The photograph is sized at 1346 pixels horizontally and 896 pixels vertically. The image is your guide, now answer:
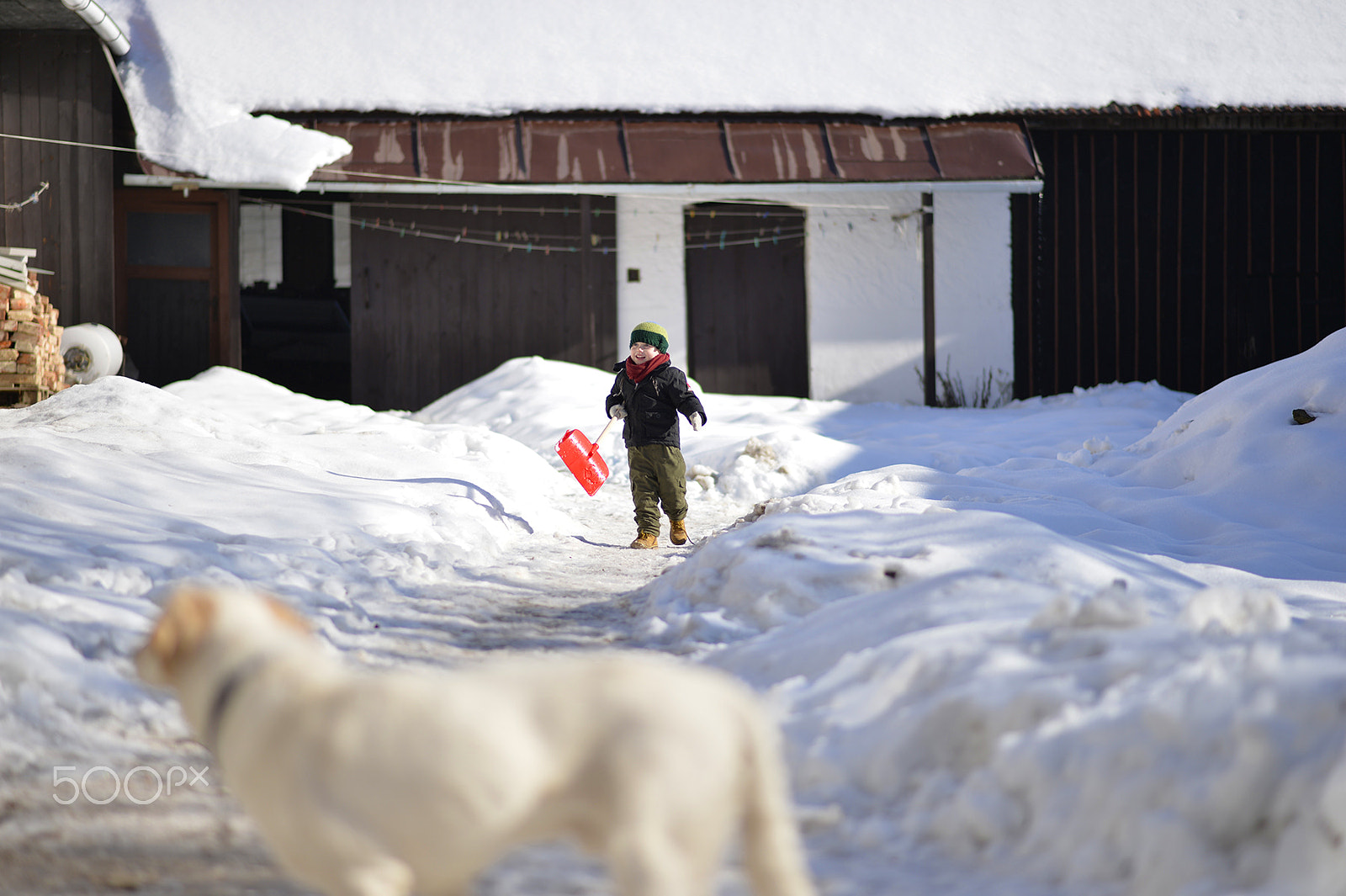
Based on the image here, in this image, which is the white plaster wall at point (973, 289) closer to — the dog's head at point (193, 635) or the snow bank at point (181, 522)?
the snow bank at point (181, 522)

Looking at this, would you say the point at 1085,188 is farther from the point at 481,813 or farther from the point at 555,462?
the point at 481,813

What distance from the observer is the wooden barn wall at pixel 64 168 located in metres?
11.1

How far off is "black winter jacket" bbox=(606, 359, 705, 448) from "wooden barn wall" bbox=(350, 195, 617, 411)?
18.9 feet

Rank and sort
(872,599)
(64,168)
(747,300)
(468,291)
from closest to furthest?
(872,599) < (64,168) < (468,291) < (747,300)

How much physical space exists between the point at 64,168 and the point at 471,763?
1218 centimetres

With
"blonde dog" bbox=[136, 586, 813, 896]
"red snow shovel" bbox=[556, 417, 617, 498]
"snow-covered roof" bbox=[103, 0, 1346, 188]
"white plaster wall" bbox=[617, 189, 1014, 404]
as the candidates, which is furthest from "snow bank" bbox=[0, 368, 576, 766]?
"snow-covered roof" bbox=[103, 0, 1346, 188]

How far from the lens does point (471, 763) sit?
1392 millimetres

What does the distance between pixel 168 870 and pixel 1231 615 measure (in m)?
2.59

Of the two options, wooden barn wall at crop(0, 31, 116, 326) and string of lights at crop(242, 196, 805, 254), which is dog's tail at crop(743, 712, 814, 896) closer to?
string of lights at crop(242, 196, 805, 254)

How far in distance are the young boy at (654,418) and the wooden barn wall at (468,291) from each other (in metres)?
5.70

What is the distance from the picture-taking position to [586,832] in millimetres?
1469

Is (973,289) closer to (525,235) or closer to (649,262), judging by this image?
(649,262)

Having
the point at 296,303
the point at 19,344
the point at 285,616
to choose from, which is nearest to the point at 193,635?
the point at 285,616

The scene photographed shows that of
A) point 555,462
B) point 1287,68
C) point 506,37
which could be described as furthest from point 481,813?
point 1287,68
